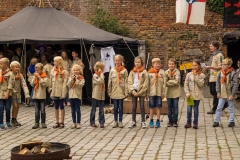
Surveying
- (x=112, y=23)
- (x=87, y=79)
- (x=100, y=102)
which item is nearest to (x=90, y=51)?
(x=87, y=79)

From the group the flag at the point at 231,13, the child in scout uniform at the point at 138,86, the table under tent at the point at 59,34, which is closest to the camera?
the child in scout uniform at the point at 138,86

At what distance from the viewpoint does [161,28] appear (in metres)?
21.7

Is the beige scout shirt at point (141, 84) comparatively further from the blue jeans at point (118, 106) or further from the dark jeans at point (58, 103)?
the dark jeans at point (58, 103)

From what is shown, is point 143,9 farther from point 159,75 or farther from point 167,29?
point 159,75

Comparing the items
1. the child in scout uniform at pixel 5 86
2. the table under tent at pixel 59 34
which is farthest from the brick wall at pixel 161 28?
the child in scout uniform at pixel 5 86

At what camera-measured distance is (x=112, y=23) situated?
21422 millimetres

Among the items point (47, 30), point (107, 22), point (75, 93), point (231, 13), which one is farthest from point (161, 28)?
point (75, 93)

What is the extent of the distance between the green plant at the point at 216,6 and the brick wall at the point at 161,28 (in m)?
0.43

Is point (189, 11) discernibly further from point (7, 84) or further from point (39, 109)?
point (7, 84)

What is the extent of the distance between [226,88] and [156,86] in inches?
58.9

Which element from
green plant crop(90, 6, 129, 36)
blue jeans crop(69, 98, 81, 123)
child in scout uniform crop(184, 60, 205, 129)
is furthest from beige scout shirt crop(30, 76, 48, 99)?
green plant crop(90, 6, 129, 36)

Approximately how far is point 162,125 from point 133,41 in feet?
18.6

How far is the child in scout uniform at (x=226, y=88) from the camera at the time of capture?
37.7ft

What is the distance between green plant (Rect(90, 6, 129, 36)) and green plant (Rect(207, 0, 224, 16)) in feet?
11.1
